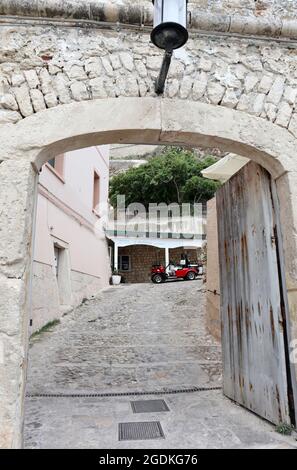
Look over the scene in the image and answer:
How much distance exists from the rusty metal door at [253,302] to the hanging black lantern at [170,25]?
1237 mm

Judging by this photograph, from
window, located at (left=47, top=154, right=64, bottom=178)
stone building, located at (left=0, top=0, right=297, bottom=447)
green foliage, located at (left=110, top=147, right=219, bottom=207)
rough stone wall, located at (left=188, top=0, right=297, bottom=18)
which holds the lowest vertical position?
stone building, located at (left=0, top=0, right=297, bottom=447)

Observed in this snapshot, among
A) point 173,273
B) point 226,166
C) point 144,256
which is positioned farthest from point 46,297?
point 144,256

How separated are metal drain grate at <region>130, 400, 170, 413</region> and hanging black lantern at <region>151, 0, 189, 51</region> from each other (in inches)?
110

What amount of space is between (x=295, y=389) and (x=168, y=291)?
28.7 ft

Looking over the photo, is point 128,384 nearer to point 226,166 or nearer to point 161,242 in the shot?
point 226,166

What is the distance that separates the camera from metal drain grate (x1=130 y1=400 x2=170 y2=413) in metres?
2.94

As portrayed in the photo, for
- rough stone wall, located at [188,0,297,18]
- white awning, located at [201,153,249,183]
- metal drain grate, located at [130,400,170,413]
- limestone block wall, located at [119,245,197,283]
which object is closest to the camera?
rough stone wall, located at [188,0,297,18]

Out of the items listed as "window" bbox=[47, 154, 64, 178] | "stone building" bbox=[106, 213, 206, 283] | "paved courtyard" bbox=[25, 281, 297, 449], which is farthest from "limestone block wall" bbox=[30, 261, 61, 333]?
"stone building" bbox=[106, 213, 206, 283]

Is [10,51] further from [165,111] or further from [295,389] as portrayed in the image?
[295,389]

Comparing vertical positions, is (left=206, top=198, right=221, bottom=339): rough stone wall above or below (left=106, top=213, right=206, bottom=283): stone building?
below

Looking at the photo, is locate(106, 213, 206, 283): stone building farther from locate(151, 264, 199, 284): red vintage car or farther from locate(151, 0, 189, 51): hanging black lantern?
locate(151, 0, 189, 51): hanging black lantern

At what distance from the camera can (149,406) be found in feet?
9.98

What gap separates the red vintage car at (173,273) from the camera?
46.8 feet

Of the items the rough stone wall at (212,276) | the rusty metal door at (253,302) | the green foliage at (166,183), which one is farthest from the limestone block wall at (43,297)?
the green foliage at (166,183)
